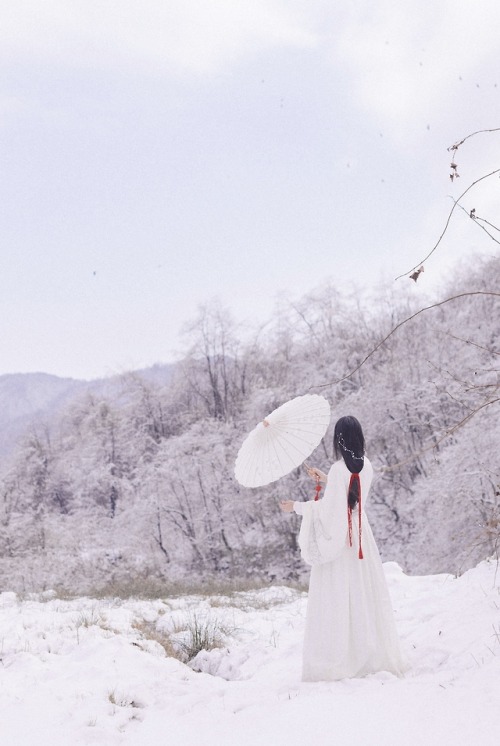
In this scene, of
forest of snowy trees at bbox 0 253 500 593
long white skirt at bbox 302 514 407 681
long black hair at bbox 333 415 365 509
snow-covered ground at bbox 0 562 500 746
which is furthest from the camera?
forest of snowy trees at bbox 0 253 500 593

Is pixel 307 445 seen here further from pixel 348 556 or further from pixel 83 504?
pixel 83 504

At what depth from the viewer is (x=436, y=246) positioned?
239 centimetres

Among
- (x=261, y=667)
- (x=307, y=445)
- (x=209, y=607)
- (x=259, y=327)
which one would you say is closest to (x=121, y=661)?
(x=261, y=667)

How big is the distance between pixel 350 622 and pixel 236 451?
25732 millimetres

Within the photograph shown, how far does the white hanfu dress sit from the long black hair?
7cm

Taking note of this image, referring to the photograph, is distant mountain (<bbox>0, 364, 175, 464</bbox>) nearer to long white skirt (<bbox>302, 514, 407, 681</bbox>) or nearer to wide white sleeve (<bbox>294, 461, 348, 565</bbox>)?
wide white sleeve (<bbox>294, 461, 348, 565</bbox>)

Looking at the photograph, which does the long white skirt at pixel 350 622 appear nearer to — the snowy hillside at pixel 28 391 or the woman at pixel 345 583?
the woman at pixel 345 583

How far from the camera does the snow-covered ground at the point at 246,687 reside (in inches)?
120

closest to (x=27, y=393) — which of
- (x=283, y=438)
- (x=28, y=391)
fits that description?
(x=28, y=391)

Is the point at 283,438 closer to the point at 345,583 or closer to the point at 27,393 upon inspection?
the point at 345,583

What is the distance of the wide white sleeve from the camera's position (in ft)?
15.0

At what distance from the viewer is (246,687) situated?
4.69 metres

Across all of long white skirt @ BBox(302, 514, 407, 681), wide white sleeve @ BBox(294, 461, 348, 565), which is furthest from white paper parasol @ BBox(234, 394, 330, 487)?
long white skirt @ BBox(302, 514, 407, 681)

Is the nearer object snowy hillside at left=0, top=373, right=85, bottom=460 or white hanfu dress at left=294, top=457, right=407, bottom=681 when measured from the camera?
white hanfu dress at left=294, top=457, right=407, bottom=681
